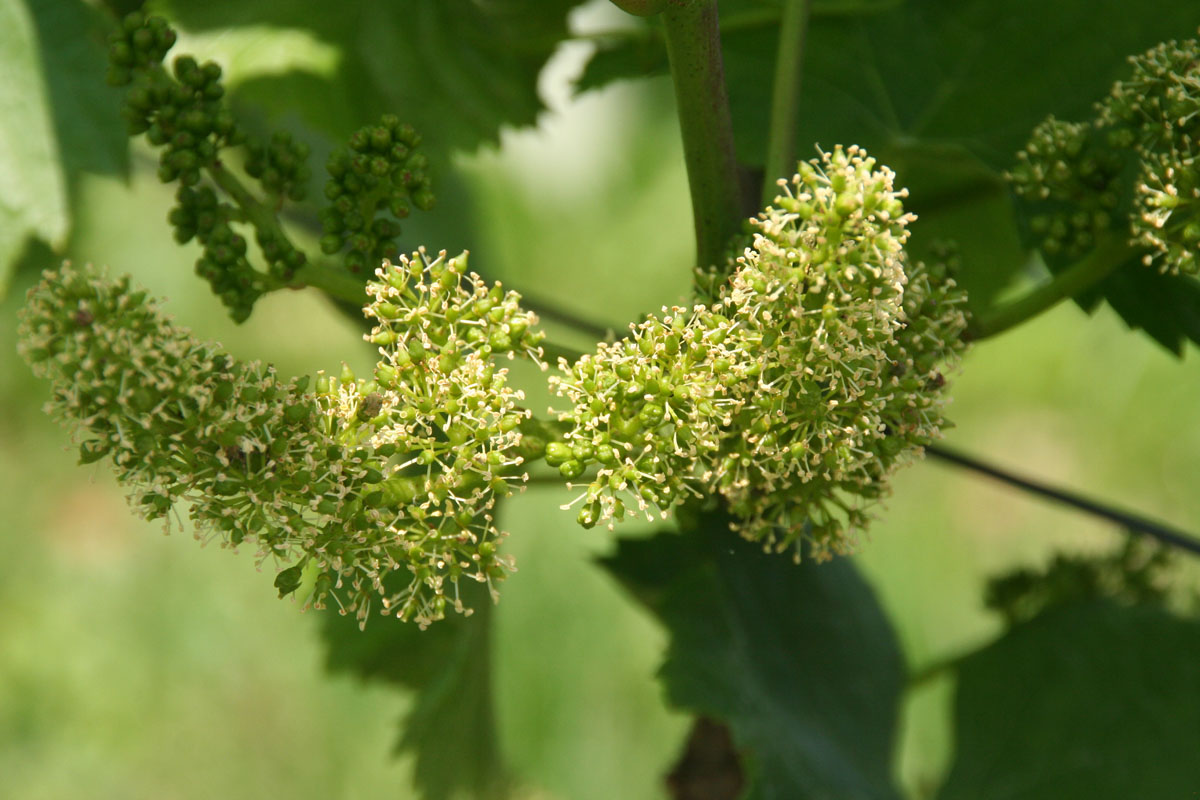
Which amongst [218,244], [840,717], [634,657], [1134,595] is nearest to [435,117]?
[218,244]

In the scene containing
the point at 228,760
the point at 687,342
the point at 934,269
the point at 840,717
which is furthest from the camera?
the point at 228,760

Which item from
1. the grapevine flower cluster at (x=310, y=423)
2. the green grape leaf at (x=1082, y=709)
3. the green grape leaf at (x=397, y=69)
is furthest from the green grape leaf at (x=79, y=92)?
the green grape leaf at (x=1082, y=709)

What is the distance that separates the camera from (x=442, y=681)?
217cm

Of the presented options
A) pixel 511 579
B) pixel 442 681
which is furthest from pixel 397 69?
pixel 511 579

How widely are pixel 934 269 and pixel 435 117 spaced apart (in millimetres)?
1384

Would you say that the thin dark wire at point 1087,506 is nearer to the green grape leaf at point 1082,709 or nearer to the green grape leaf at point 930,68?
the green grape leaf at point 1082,709

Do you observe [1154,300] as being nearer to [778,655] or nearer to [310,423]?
[778,655]

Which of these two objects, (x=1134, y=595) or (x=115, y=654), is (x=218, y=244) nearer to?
(x=1134, y=595)

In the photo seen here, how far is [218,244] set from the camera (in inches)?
59.6

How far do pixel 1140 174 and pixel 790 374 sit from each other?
69 centimetres

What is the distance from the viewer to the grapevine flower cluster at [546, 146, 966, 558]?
126cm

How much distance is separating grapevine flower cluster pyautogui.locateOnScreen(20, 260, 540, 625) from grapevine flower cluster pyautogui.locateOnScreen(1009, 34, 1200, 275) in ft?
2.67

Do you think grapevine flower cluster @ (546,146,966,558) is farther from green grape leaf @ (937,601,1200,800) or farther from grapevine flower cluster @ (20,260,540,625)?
green grape leaf @ (937,601,1200,800)

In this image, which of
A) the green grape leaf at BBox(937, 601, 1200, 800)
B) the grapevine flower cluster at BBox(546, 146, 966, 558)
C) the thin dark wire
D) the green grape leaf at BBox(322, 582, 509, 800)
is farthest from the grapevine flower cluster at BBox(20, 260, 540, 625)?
the green grape leaf at BBox(937, 601, 1200, 800)
